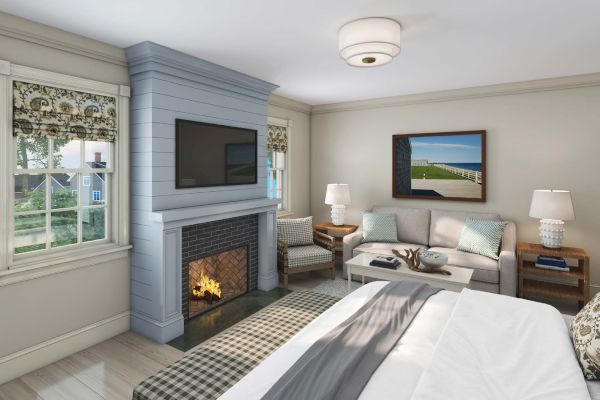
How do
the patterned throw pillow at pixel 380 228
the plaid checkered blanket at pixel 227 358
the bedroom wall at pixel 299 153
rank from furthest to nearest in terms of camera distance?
the bedroom wall at pixel 299 153 → the patterned throw pillow at pixel 380 228 → the plaid checkered blanket at pixel 227 358

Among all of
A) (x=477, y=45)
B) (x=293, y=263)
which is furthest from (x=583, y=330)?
(x=293, y=263)

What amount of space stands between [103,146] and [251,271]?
2.10 meters

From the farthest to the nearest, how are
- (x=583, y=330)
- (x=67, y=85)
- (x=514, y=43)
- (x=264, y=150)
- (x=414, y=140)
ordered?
1. (x=414, y=140)
2. (x=264, y=150)
3. (x=514, y=43)
4. (x=67, y=85)
5. (x=583, y=330)

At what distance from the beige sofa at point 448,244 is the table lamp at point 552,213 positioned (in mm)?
332

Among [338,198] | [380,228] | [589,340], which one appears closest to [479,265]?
[380,228]

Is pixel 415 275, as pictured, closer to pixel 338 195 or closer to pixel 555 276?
pixel 555 276

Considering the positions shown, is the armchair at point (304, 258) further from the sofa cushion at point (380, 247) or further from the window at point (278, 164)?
the window at point (278, 164)

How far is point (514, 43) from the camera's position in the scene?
3.04 meters

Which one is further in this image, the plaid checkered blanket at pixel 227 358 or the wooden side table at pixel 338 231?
the wooden side table at pixel 338 231

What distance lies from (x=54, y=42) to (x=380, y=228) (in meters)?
3.92

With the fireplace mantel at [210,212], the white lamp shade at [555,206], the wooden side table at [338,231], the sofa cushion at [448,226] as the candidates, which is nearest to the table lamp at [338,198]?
the wooden side table at [338,231]

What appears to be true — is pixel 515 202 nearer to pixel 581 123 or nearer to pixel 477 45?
pixel 581 123

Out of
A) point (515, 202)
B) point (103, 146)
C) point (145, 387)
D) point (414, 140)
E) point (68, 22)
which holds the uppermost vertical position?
point (68, 22)

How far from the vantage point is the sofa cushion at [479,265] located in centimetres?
382
